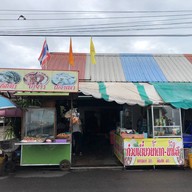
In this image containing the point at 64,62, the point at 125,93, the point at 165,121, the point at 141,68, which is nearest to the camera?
the point at 165,121

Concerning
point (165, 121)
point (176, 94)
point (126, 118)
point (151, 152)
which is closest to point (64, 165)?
point (151, 152)

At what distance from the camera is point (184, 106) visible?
9383mm

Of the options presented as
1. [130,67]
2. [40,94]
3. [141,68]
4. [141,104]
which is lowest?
[141,104]

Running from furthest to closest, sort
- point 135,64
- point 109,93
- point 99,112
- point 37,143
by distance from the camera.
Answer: point 99,112
point 135,64
point 109,93
point 37,143

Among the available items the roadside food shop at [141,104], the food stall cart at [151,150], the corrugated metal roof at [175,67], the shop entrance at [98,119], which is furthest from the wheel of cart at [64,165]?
the shop entrance at [98,119]

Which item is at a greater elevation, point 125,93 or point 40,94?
point 125,93

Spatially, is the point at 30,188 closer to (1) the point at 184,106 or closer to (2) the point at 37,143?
(2) the point at 37,143

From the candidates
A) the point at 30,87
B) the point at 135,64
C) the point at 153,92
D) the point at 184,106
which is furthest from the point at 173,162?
the point at 135,64

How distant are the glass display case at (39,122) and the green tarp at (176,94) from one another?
4.26 metres

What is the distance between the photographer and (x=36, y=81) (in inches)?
356

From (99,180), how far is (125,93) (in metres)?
3.81

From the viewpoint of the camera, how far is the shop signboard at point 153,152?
9047 mm

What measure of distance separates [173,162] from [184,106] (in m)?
2.03

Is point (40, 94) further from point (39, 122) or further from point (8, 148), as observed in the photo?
point (8, 148)
